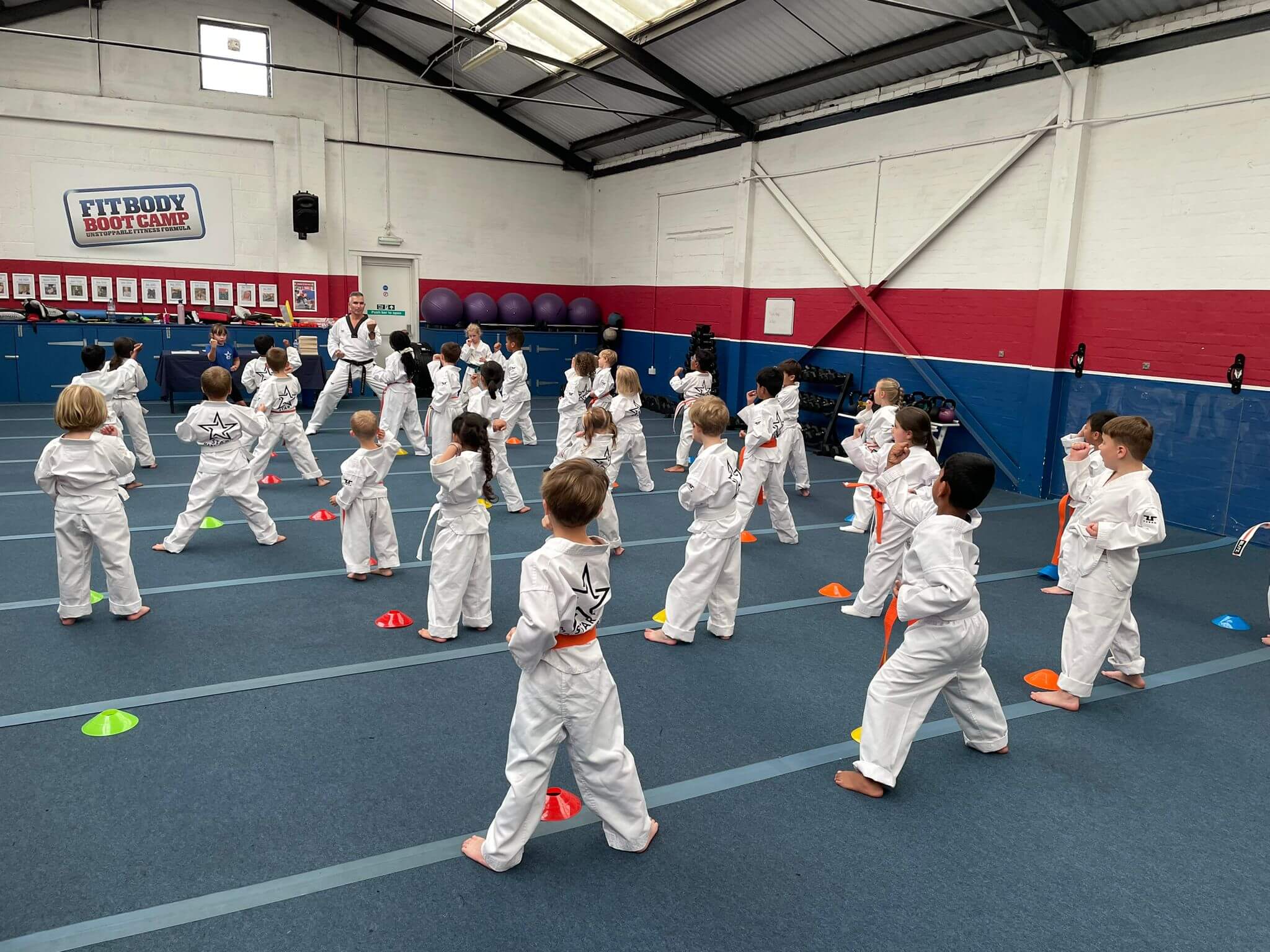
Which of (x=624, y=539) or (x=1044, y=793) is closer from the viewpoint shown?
(x=1044, y=793)

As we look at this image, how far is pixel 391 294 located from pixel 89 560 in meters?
13.5

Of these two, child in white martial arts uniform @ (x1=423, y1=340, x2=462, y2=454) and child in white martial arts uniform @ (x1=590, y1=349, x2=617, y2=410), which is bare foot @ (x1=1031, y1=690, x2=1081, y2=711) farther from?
child in white martial arts uniform @ (x1=423, y1=340, x2=462, y2=454)

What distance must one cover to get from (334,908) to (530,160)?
18009 mm

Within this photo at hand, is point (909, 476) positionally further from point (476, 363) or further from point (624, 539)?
point (476, 363)

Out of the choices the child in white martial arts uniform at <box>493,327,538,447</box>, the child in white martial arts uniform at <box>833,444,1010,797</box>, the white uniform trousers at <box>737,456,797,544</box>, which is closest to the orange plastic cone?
the child in white martial arts uniform at <box>833,444,1010,797</box>

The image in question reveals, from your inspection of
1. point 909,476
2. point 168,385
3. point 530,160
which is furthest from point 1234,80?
point 168,385

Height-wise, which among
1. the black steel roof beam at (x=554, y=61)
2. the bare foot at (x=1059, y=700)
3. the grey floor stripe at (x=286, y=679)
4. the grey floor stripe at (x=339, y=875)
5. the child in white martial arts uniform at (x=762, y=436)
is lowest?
the grey floor stripe at (x=339, y=875)

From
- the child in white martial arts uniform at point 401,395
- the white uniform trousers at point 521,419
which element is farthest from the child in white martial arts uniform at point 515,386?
the child in white martial arts uniform at point 401,395

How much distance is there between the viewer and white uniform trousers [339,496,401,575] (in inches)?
257

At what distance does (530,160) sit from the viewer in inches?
742

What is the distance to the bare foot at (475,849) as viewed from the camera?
10.8 feet

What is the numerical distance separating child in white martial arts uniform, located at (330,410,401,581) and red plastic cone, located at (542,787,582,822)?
3.37 m

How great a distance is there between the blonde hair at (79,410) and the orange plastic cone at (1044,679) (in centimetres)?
598

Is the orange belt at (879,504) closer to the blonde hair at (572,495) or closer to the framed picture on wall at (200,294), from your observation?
the blonde hair at (572,495)
